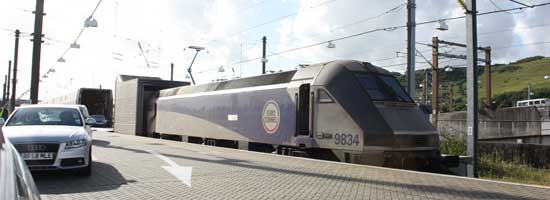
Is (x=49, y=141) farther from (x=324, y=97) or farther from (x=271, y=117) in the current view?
(x=271, y=117)

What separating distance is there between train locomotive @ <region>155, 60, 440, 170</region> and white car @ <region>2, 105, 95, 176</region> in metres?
6.07

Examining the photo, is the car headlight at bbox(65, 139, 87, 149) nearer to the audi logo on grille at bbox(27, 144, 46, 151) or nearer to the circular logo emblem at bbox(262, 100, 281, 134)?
the audi logo on grille at bbox(27, 144, 46, 151)

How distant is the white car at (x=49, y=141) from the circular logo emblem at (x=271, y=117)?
6.25 meters

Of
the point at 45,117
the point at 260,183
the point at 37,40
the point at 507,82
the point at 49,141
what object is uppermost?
the point at 507,82

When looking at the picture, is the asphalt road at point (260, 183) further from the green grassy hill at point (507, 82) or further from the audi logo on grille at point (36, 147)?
the green grassy hill at point (507, 82)

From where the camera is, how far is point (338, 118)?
45.9 ft

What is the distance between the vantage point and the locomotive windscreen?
14.4 meters

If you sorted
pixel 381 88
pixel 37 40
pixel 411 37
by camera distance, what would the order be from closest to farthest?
pixel 381 88, pixel 411 37, pixel 37 40

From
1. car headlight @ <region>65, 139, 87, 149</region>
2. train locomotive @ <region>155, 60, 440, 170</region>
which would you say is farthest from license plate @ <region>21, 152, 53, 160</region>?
train locomotive @ <region>155, 60, 440, 170</region>

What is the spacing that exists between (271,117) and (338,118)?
319 cm

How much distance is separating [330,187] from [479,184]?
2.85 m

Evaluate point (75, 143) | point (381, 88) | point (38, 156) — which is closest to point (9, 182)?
point (38, 156)

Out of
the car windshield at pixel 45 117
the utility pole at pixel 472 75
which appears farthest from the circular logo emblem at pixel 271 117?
the car windshield at pixel 45 117

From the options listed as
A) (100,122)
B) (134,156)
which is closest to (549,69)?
(100,122)
